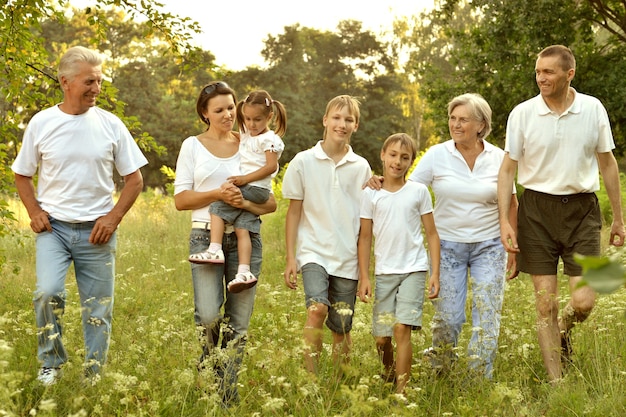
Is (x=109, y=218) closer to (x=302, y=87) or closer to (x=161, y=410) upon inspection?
(x=161, y=410)

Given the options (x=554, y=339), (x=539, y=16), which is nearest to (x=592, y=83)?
(x=539, y=16)

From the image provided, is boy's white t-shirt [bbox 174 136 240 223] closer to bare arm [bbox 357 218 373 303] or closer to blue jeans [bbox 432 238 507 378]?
bare arm [bbox 357 218 373 303]

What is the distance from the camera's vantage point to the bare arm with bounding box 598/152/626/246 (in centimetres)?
535

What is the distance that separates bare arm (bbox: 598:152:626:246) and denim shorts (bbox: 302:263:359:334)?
1.77m

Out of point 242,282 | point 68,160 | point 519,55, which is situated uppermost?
point 519,55

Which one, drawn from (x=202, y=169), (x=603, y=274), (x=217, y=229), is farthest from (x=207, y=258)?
(x=603, y=274)

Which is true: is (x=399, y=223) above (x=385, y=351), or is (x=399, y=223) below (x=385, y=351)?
above

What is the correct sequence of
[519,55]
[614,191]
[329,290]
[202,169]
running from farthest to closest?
[519,55] < [614,191] < [329,290] < [202,169]

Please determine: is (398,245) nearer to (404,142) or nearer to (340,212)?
(340,212)

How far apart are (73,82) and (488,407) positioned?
301cm

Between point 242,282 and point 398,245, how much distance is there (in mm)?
1062

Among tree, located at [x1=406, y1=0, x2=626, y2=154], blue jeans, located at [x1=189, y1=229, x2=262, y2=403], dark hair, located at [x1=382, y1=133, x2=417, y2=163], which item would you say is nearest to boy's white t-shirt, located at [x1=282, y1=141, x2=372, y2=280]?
dark hair, located at [x1=382, y1=133, x2=417, y2=163]

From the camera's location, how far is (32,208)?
15.6 feet

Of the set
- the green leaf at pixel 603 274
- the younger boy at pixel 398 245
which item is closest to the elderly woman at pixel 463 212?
the younger boy at pixel 398 245
